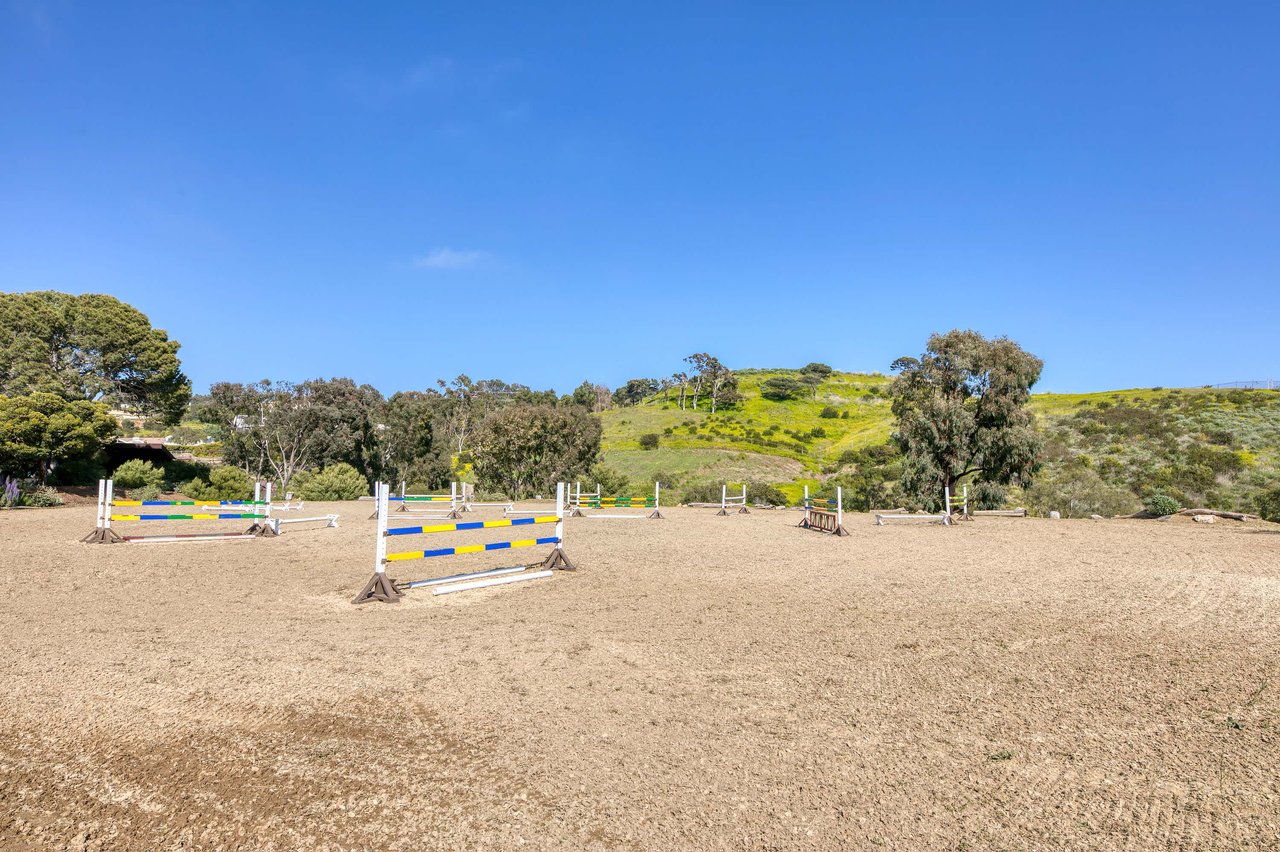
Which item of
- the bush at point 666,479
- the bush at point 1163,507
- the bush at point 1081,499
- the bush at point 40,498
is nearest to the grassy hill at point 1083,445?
the bush at point 1081,499

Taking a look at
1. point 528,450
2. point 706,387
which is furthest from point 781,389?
point 528,450

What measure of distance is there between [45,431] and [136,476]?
4.71 meters

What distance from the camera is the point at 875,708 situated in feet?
16.9

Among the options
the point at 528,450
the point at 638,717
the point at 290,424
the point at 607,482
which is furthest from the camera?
the point at 290,424

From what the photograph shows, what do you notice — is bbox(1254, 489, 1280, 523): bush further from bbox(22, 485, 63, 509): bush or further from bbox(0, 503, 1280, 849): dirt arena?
bbox(22, 485, 63, 509): bush

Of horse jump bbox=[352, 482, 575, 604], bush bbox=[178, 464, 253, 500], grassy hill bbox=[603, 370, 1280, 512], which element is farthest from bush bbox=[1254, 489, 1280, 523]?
bush bbox=[178, 464, 253, 500]

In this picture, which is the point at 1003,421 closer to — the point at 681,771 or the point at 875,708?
the point at 875,708

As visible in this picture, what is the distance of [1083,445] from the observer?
4041 centimetres

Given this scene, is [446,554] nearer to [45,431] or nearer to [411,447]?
[45,431]

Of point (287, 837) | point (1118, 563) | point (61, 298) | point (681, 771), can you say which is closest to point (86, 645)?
point (287, 837)

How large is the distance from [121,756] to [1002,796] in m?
5.30

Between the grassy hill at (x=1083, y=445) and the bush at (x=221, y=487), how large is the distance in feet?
86.4

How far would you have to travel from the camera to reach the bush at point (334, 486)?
36213 mm

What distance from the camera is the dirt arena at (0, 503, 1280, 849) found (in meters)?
3.51
